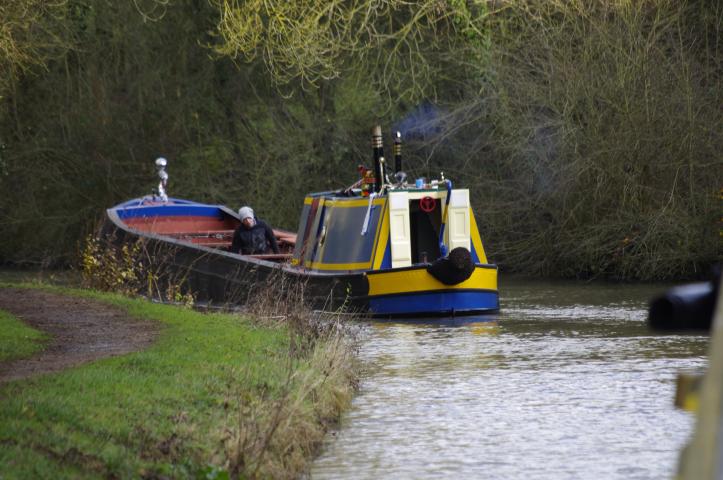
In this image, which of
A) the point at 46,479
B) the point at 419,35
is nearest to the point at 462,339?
the point at 46,479

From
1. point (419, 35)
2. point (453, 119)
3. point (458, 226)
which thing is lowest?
point (458, 226)

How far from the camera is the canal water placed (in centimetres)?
904

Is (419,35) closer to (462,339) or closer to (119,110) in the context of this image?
(119,110)

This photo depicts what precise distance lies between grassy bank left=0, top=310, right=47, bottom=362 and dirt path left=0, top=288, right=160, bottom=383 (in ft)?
0.39

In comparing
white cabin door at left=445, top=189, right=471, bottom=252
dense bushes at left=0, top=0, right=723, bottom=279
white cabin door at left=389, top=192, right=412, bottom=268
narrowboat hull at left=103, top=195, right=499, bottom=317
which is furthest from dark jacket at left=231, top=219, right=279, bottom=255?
white cabin door at left=445, top=189, right=471, bottom=252

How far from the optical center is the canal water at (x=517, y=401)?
9.04 metres

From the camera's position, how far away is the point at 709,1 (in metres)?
25.3

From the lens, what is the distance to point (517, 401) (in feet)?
38.6

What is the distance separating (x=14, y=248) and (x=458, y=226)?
16341mm

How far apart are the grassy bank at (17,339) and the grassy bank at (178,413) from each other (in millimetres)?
965

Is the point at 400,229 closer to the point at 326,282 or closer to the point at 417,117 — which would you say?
the point at 326,282

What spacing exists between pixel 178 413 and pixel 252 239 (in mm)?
14149

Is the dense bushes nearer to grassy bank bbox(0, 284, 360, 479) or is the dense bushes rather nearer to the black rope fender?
the black rope fender

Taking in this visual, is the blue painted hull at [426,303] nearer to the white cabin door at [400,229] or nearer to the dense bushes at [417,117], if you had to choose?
the white cabin door at [400,229]
